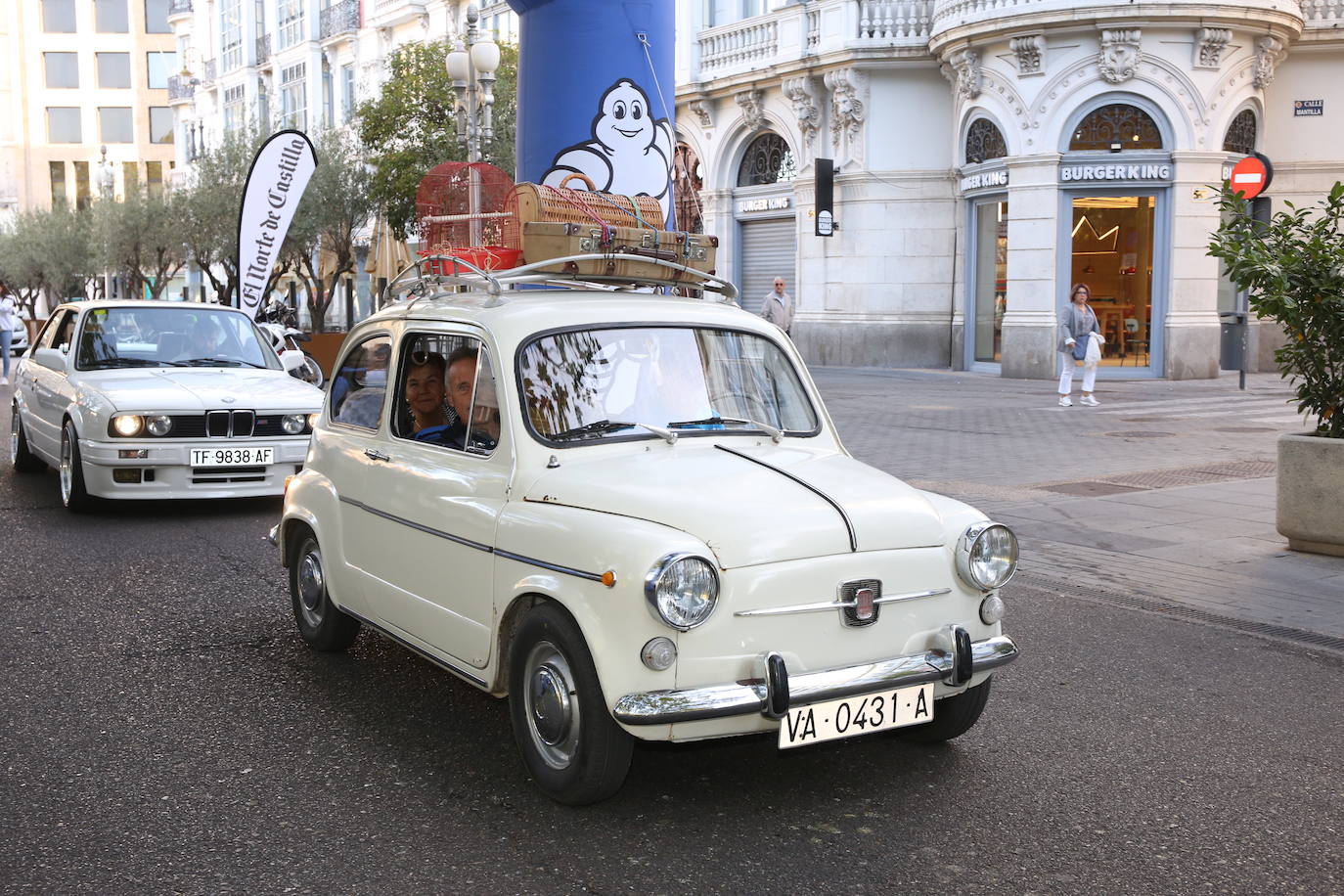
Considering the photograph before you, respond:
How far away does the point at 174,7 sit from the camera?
70.9m

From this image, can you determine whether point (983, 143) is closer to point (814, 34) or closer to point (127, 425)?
→ point (814, 34)

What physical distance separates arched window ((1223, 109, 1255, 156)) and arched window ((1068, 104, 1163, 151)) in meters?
1.71

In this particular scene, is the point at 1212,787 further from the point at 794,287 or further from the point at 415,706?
the point at 794,287

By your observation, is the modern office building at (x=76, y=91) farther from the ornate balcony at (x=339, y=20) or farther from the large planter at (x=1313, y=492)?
the large planter at (x=1313, y=492)

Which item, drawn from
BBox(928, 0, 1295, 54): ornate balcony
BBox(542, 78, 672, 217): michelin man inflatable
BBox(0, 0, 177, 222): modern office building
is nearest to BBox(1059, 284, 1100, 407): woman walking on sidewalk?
BBox(928, 0, 1295, 54): ornate balcony

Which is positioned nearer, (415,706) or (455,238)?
(415,706)

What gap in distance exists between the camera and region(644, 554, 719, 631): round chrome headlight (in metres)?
3.76

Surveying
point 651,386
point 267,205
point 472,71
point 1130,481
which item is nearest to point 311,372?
point 267,205

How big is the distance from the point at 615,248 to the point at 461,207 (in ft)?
12.5

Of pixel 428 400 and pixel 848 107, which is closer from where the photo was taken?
pixel 428 400

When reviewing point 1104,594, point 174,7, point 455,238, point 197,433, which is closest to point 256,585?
point 197,433

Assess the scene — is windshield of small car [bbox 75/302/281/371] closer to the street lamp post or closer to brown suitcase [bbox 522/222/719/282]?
brown suitcase [bbox 522/222/719/282]

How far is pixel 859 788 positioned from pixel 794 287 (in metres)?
25.1

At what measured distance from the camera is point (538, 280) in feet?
17.8
